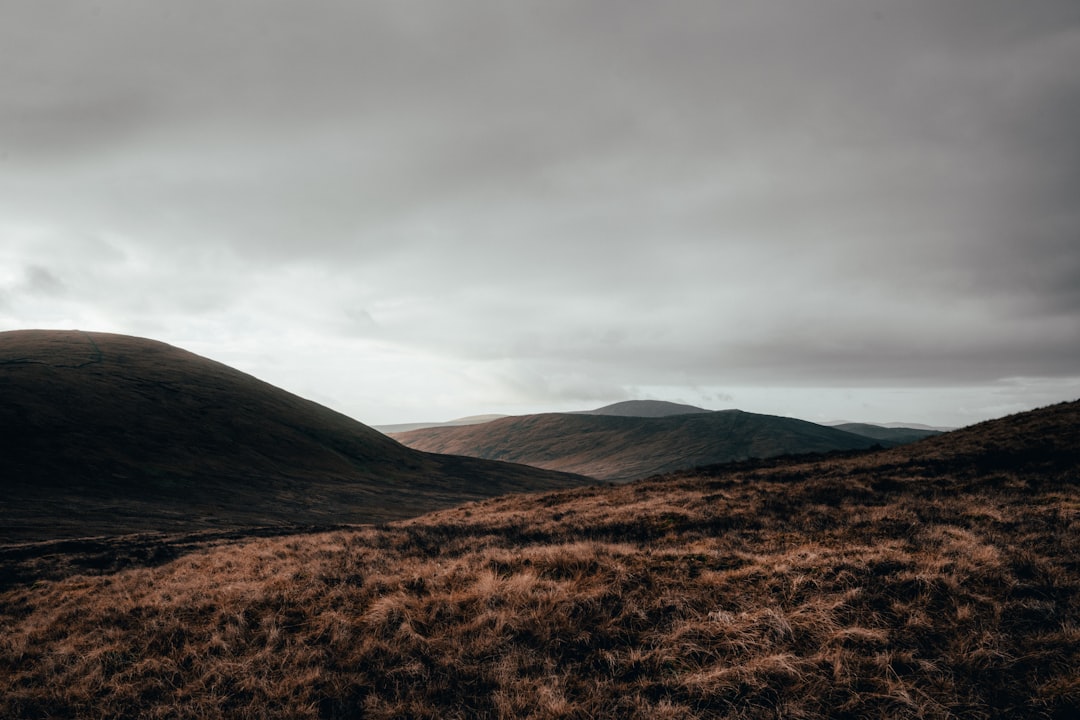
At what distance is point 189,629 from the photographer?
9242 mm

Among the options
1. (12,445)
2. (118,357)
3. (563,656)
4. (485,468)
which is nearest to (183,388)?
(118,357)

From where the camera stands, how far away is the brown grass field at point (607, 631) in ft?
20.4

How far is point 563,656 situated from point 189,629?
24.6 ft

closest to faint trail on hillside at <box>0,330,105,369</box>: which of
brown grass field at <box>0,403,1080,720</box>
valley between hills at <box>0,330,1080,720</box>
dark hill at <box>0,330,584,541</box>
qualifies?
dark hill at <box>0,330,584,541</box>

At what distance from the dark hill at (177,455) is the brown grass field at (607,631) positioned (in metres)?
27.0

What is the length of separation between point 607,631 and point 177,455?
244 ft

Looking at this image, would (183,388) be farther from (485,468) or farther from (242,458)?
(485,468)

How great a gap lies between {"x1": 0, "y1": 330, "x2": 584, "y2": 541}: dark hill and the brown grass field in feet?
88.6

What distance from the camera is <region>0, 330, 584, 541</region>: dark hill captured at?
1626 inches

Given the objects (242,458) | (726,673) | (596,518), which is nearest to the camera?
(726,673)

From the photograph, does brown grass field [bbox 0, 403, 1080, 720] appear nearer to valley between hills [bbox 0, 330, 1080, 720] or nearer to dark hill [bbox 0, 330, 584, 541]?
valley between hills [bbox 0, 330, 1080, 720]

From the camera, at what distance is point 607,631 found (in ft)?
25.7

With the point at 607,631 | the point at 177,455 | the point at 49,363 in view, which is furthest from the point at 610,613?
the point at 49,363

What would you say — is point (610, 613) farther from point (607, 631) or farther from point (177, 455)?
point (177, 455)
